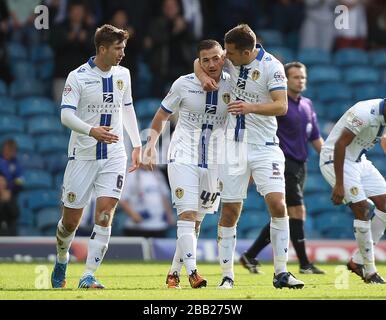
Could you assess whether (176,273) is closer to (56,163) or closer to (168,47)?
(56,163)

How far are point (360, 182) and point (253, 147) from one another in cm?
163

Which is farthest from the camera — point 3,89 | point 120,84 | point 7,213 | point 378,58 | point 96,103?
point 378,58

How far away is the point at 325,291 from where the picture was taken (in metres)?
10.1

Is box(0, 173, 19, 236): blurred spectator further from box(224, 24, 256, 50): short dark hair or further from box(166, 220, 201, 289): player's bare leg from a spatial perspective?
box(224, 24, 256, 50): short dark hair

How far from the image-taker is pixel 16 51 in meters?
20.6

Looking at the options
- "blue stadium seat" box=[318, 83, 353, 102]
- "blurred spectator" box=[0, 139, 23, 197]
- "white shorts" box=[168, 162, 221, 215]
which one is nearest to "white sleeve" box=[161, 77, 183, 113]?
"white shorts" box=[168, 162, 221, 215]

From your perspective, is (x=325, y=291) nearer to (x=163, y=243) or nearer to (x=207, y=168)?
(x=207, y=168)

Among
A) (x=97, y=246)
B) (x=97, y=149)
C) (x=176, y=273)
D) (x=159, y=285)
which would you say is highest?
(x=97, y=149)

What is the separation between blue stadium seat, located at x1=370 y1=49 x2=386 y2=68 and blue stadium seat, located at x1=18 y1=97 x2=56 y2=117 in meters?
6.46

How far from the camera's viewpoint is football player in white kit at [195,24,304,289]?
1028cm

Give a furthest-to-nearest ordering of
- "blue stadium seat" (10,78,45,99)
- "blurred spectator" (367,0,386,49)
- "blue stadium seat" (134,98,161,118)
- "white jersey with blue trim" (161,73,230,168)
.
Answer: "blurred spectator" (367,0,386,49) < "blue stadium seat" (10,78,45,99) < "blue stadium seat" (134,98,161,118) < "white jersey with blue trim" (161,73,230,168)

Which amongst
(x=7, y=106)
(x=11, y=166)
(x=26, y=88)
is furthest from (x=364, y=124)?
(x=26, y=88)

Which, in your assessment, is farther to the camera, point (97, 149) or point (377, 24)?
point (377, 24)
